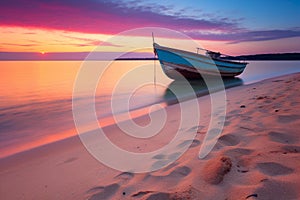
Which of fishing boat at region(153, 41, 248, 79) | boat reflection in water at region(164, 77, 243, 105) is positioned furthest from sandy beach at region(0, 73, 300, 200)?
fishing boat at region(153, 41, 248, 79)

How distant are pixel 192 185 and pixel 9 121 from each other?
7667 mm

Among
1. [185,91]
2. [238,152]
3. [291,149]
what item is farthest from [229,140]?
[185,91]

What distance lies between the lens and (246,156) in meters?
3.03

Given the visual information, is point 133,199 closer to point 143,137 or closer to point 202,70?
point 143,137

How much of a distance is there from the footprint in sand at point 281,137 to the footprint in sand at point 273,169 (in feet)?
3.19

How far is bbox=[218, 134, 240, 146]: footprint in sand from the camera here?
3.67 metres

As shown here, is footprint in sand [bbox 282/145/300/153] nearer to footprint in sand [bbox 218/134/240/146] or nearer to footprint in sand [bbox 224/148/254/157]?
footprint in sand [bbox 224/148/254/157]

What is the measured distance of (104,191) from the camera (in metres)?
2.63

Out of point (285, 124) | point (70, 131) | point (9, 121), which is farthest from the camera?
point (9, 121)

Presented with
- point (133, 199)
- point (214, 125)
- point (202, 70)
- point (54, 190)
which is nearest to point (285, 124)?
point (214, 125)

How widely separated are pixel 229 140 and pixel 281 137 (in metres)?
0.80

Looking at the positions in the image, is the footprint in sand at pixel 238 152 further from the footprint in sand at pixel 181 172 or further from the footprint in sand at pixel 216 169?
the footprint in sand at pixel 181 172

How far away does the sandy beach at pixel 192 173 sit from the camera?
2318 millimetres

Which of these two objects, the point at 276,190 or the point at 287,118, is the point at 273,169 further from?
the point at 287,118
